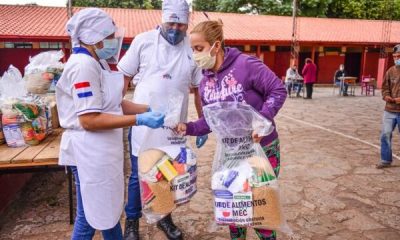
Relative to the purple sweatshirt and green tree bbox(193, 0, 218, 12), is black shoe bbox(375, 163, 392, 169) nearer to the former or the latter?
the purple sweatshirt

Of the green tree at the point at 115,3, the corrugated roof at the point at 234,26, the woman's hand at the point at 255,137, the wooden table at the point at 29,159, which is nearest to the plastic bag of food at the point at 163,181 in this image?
the woman's hand at the point at 255,137

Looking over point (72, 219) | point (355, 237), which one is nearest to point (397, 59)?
point (355, 237)

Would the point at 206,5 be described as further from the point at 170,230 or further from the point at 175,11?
the point at 170,230

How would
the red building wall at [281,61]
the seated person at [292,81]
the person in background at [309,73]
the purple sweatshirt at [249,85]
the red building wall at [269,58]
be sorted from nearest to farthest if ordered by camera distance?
1. the purple sweatshirt at [249,85]
2. the person in background at [309,73]
3. the seated person at [292,81]
4. the red building wall at [269,58]
5. the red building wall at [281,61]

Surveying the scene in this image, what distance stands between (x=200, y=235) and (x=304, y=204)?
4.30 ft

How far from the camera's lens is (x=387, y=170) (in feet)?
16.3

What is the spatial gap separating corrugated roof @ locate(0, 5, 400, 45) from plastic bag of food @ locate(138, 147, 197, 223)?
1743cm

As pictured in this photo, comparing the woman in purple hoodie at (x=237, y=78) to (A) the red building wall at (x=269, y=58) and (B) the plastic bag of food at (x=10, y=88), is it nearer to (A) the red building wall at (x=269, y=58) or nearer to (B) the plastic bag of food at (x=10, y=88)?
(B) the plastic bag of food at (x=10, y=88)

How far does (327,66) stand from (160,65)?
23522 mm

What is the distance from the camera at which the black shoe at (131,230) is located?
2.93 metres

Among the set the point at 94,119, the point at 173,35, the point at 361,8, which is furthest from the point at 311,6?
the point at 94,119

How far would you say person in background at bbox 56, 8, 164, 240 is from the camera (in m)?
1.85

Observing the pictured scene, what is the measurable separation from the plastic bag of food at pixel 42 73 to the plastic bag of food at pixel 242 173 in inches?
106

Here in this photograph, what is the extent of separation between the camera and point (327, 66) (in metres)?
24.2
